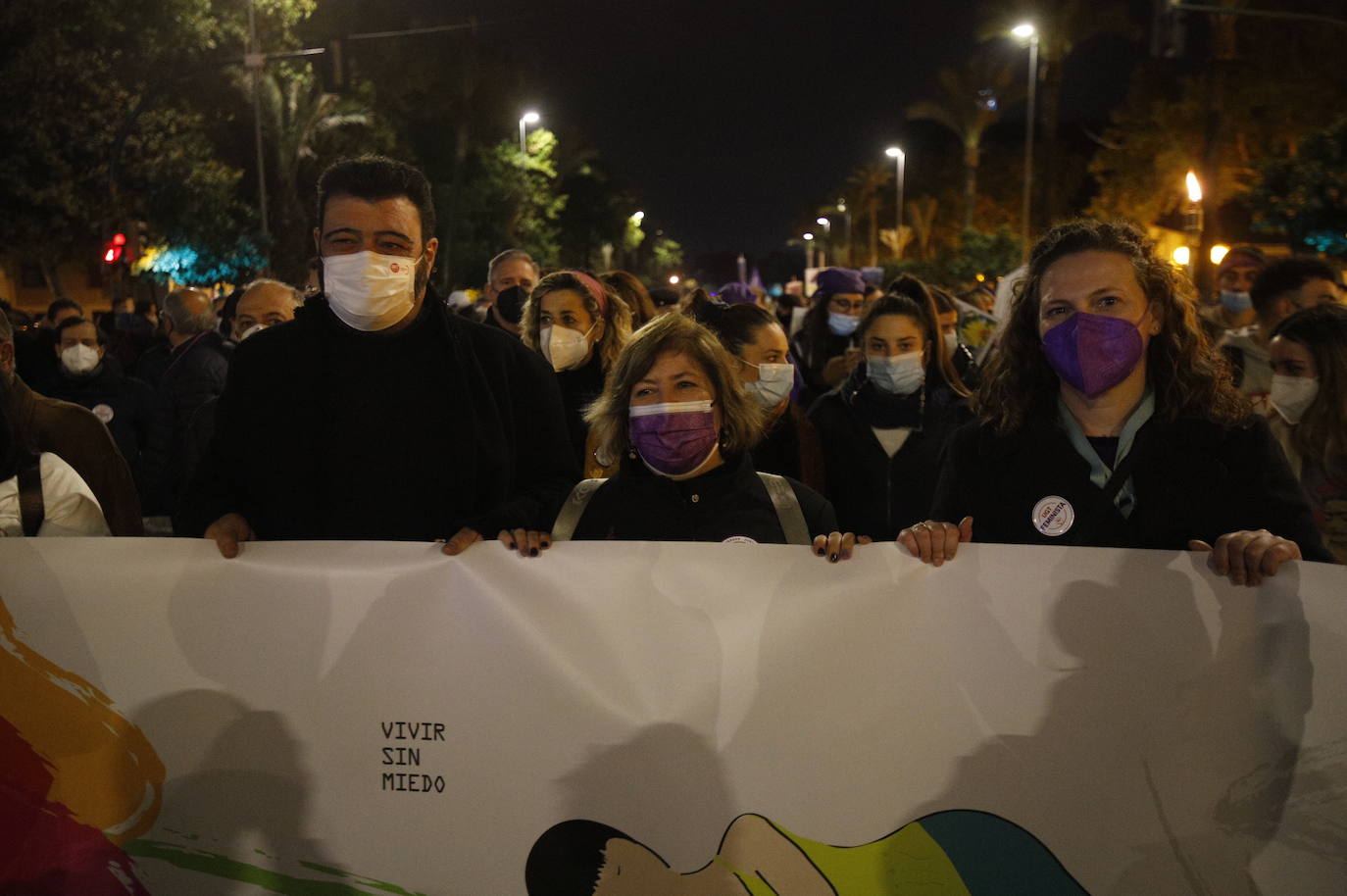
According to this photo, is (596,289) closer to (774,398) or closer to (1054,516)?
(774,398)

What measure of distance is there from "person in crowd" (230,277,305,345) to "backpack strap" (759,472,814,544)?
3818 mm

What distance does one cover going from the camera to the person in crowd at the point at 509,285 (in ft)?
24.3

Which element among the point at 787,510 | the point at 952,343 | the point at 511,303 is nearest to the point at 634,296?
the point at 511,303

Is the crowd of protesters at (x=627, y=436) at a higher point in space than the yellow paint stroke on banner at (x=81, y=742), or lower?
higher

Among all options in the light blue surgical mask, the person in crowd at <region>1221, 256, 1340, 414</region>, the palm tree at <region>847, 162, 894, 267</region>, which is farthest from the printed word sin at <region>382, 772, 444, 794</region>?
the palm tree at <region>847, 162, 894, 267</region>

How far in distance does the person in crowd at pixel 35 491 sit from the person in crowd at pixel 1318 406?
12.9 feet

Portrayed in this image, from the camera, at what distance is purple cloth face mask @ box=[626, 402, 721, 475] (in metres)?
3.58

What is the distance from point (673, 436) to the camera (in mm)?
3580

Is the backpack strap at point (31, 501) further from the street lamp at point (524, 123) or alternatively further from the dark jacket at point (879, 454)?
the street lamp at point (524, 123)

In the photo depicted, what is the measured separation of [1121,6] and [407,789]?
3521cm

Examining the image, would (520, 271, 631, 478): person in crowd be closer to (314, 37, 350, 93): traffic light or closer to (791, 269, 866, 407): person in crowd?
(791, 269, 866, 407): person in crowd

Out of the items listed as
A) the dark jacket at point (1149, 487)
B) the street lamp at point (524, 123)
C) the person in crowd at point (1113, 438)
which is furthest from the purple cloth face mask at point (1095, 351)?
the street lamp at point (524, 123)

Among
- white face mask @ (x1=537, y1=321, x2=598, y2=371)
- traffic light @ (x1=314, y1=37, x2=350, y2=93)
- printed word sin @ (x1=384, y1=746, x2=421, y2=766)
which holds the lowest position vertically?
printed word sin @ (x1=384, y1=746, x2=421, y2=766)

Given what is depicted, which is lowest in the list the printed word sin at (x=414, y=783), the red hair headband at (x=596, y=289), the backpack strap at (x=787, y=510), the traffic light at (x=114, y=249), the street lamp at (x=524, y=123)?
the printed word sin at (x=414, y=783)
